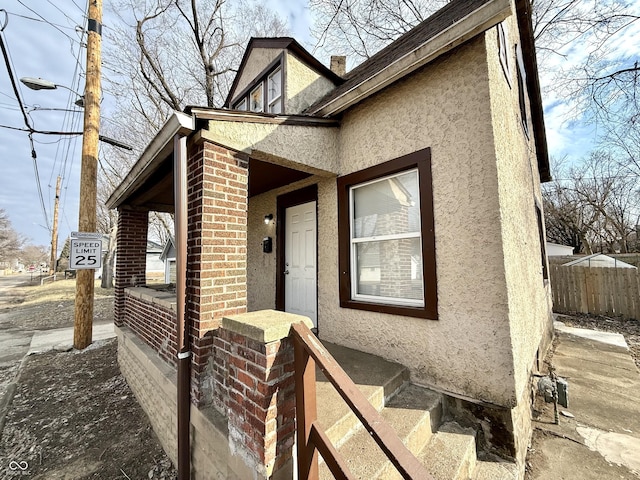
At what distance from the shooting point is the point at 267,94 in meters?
5.57

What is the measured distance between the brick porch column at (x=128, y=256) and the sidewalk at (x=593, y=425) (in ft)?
20.2

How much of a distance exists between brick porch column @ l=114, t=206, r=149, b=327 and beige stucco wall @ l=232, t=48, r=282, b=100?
12.2 feet

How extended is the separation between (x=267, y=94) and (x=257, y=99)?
48cm

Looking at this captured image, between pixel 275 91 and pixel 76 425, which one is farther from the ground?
pixel 275 91

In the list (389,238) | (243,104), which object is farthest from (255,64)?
(389,238)

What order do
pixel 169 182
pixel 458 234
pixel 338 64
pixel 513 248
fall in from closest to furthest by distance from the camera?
pixel 458 234, pixel 513 248, pixel 169 182, pixel 338 64

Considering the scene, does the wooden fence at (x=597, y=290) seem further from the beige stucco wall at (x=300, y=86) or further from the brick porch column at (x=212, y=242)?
the brick porch column at (x=212, y=242)

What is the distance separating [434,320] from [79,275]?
22.4 feet

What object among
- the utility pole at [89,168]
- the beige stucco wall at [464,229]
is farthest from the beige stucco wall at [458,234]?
the utility pole at [89,168]

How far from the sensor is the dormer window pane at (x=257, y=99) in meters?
5.76

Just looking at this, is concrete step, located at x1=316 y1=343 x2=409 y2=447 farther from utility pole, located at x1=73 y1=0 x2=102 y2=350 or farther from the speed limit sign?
utility pole, located at x1=73 y1=0 x2=102 y2=350

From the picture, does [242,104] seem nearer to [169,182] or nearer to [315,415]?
[169,182]

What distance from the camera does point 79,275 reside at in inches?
226

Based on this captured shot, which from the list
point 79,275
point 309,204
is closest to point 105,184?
point 79,275
